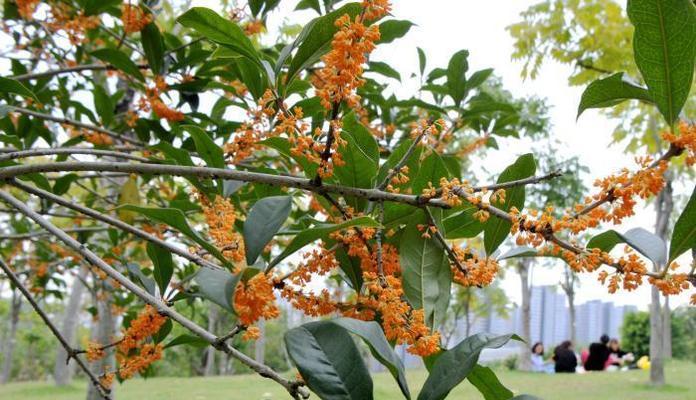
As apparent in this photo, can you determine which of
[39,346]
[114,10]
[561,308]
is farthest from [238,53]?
[561,308]

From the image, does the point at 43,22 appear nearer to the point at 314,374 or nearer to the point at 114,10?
the point at 114,10

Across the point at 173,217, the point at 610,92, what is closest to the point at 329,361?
the point at 173,217

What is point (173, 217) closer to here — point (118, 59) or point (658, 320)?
point (118, 59)

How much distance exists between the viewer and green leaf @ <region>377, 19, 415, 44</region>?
218cm

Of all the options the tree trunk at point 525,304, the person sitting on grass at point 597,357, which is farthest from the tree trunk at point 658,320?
the person sitting on grass at point 597,357

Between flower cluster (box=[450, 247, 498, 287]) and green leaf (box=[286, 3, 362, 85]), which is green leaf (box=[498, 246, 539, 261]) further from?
green leaf (box=[286, 3, 362, 85])

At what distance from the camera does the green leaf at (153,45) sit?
2272 mm

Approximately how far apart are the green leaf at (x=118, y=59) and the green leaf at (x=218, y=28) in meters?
1.26

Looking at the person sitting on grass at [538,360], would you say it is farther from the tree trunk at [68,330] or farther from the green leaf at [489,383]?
the green leaf at [489,383]

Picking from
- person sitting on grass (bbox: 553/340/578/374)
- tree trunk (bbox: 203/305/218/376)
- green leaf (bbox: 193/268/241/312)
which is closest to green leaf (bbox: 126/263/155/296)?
green leaf (bbox: 193/268/241/312)

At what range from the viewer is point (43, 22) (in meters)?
2.92

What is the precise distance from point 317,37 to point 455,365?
0.62m

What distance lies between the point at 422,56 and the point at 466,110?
1.35 ft

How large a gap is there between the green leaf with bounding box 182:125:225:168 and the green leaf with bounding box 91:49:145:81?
1.11 m
